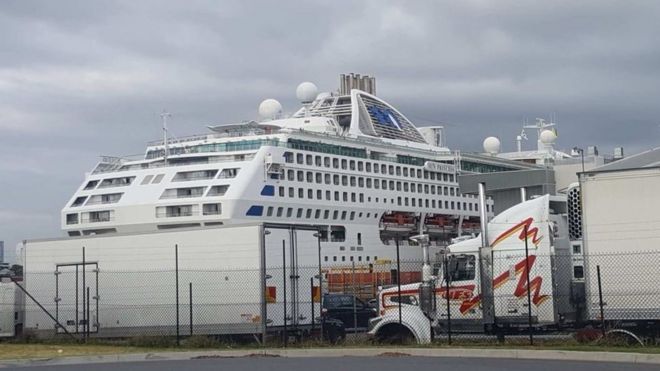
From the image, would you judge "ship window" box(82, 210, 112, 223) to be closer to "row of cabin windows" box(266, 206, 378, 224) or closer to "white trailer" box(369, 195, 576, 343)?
"row of cabin windows" box(266, 206, 378, 224)

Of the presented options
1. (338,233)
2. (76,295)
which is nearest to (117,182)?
(338,233)

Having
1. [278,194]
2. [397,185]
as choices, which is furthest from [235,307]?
[397,185]

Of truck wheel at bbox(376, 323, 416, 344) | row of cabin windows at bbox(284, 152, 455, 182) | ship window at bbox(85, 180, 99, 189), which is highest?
row of cabin windows at bbox(284, 152, 455, 182)

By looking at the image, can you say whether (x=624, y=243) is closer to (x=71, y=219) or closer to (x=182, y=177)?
(x=182, y=177)

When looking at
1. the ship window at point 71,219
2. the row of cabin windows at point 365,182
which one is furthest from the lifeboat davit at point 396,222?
the ship window at point 71,219

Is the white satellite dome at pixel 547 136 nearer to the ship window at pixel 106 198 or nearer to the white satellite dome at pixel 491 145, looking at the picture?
the white satellite dome at pixel 491 145

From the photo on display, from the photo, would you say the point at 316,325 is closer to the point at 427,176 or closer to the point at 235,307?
the point at 235,307

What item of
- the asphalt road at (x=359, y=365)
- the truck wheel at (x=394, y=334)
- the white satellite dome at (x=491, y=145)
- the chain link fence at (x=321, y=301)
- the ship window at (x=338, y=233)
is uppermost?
the white satellite dome at (x=491, y=145)

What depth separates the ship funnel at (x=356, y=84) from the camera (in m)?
87.7

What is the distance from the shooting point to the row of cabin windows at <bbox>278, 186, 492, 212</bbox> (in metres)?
68.1

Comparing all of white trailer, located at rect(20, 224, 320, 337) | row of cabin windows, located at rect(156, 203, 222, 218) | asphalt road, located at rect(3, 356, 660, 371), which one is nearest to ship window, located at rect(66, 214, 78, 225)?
row of cabin windows, located at rect(156, 203, 222, 218)

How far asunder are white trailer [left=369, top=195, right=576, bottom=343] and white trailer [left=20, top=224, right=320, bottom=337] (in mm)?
3392

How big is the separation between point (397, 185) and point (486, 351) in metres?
61.0

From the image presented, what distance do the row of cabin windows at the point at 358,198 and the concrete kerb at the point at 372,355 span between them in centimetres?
4017
